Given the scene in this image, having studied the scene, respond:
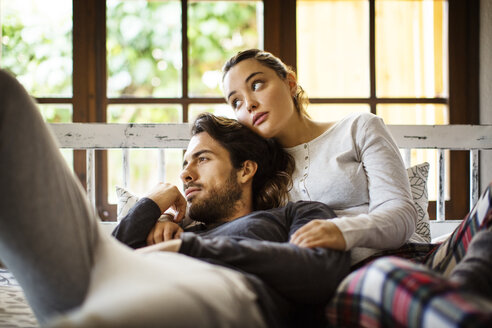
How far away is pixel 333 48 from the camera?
7.50 ft

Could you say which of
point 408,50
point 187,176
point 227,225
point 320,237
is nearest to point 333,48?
point 408,50

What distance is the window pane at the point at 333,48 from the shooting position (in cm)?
A: 224

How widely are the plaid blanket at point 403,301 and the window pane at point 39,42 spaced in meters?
1.91

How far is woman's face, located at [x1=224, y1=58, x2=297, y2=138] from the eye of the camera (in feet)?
4.46

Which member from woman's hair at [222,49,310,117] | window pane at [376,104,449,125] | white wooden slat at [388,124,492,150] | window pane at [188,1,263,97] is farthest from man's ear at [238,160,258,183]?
window pane at [188,1,263,97]

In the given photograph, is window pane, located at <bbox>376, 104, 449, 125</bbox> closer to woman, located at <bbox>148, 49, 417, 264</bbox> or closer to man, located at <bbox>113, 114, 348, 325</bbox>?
woman, located at <bbox>148, 49, 417, 264</bbox>

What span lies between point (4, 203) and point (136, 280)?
258mm

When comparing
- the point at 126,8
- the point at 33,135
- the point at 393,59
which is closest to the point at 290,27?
the point at 393,59

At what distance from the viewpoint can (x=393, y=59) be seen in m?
2.26

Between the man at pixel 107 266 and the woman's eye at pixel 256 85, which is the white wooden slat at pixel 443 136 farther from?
the man at pixel 107 266

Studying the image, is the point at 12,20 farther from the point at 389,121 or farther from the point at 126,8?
the point at 389,121

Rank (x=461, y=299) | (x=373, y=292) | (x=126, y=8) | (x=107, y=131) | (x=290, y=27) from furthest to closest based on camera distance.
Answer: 1. (x=126, y=8)
2. (x=290, y=27)
3. (x=107, y=131)
4. (x=373, y=292)
5. (x=461, y=299)

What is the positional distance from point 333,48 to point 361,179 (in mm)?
1183

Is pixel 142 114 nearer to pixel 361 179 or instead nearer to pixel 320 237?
pixel 361 179
